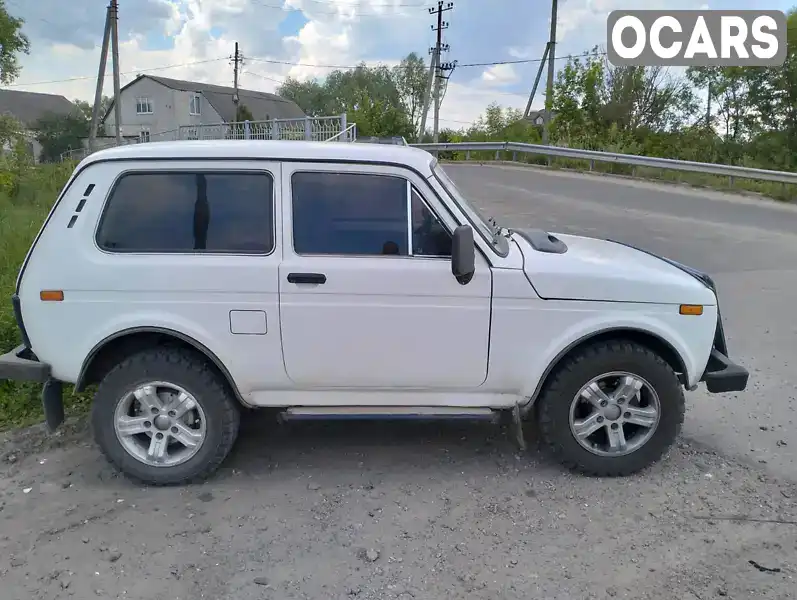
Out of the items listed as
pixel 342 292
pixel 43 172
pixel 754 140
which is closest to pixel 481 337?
pixel 342 292

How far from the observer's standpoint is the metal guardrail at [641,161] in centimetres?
1414

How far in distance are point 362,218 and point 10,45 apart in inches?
1311

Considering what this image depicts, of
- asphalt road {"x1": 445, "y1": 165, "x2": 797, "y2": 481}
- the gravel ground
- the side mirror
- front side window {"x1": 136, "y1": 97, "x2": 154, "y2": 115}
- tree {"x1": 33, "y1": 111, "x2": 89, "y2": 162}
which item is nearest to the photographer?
the gravel ground

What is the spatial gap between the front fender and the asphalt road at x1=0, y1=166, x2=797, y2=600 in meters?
0.69

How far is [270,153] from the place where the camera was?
372cm

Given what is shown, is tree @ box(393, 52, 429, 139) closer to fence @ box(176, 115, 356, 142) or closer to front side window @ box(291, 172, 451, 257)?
fence @ box(176, 115, 356, 142)

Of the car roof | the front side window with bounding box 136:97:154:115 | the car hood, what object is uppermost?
the front side window with bounding box 136:97:154:115

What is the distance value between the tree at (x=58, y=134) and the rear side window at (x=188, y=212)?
6083 centimetres

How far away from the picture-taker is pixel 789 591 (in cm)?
293

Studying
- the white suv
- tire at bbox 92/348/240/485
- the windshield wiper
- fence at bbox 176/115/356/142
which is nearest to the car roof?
the white suv

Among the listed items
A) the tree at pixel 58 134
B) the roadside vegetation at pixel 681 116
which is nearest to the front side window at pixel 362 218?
the roadside vegetation at pixel 681 116

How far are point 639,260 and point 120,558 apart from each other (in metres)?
3.38

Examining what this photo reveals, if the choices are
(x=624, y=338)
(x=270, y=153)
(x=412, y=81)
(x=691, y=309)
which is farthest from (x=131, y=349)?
(x=412, y=81)

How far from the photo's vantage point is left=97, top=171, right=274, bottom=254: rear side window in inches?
→ 146
